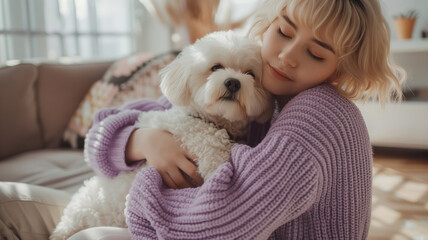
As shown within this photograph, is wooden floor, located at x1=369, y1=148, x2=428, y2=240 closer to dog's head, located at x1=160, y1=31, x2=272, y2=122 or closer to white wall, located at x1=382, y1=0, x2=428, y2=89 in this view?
white wall, located at x1=382, y1=0, x2=428, y2=89

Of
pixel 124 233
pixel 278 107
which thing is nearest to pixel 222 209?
pixel 124 233

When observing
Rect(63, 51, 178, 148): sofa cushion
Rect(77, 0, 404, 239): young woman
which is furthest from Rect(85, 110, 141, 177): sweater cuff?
Rect(63, 51, 178, 148): sofa cushion

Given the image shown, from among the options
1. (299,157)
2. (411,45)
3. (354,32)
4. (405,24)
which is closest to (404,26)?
(405,24)

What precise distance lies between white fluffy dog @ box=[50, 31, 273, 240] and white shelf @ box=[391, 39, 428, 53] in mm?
2555

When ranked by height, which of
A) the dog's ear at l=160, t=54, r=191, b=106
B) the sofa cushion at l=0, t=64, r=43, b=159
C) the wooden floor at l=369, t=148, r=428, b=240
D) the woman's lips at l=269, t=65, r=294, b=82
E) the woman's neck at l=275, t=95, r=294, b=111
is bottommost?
the wooden floor at l=369, t=148, r=428, b=240

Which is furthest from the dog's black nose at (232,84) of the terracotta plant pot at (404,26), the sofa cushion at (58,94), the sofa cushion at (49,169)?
the terracotta plant pot at (404,26)

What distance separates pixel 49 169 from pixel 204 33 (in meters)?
1.42

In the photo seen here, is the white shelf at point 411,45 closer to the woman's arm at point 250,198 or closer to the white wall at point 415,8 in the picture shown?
the white wall at point 415,8

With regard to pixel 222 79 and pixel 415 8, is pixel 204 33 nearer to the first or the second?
pixel 222 79

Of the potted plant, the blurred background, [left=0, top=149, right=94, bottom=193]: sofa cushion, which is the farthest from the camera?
the potted plant

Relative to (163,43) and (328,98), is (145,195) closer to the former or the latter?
(328,98)

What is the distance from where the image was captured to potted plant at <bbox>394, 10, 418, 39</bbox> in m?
3.11

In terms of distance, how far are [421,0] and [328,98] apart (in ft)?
10.7

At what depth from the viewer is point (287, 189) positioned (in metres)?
0.73
